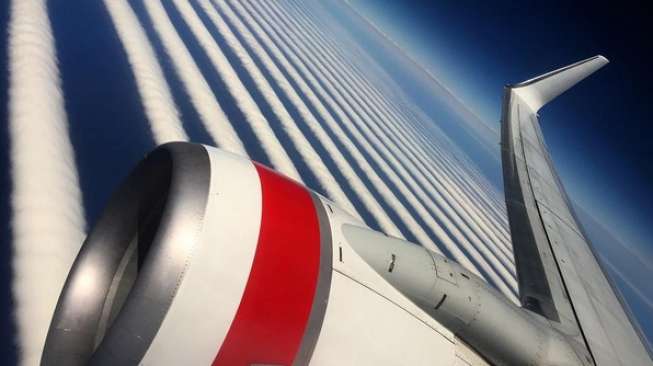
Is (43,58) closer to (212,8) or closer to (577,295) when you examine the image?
(577,295)

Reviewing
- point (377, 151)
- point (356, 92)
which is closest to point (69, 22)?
point (377, 151)

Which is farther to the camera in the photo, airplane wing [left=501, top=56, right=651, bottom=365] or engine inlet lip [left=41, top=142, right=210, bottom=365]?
airplane wing [left=501, top=56, right=651, bottom=365]

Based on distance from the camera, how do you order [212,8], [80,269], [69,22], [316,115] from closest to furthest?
[80,269], [69,22], [316,115], [212,8]

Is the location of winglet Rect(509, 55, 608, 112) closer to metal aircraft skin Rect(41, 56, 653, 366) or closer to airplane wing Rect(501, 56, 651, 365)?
airplane wing Rect(501, 56, 651, 365)

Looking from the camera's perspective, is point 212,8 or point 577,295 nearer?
point 577,295

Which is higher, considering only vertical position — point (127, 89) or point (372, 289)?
point (372, 289)

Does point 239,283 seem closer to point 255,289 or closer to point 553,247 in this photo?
point 255,289

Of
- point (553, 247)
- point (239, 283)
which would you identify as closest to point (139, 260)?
point (239, 283)

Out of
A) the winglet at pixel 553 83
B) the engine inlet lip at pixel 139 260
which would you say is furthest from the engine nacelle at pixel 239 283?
the winglet at pixel 553 83

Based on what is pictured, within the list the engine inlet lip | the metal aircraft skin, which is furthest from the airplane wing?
the engine inlet lip
